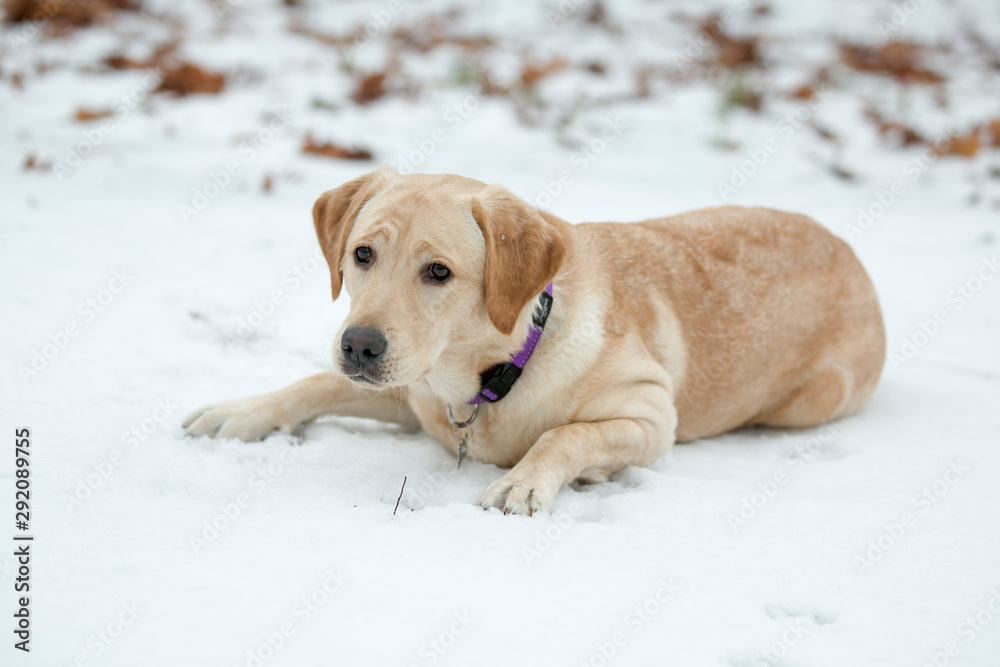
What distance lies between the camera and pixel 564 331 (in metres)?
3.39

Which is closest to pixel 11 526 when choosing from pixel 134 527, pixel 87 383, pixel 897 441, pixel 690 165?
pixel 134 527

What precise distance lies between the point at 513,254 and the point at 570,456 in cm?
81

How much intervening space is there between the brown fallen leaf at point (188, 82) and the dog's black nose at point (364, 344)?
7556 millimetres

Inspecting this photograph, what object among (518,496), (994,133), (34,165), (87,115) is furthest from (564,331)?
(994,133)

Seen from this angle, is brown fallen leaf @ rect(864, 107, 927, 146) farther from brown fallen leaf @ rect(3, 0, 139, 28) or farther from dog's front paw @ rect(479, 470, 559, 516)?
brown fallen leaf @ rect(3, 0, 139, 28)

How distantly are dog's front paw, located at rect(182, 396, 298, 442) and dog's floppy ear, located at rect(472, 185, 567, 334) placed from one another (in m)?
1.16

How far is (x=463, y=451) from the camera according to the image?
135 inches

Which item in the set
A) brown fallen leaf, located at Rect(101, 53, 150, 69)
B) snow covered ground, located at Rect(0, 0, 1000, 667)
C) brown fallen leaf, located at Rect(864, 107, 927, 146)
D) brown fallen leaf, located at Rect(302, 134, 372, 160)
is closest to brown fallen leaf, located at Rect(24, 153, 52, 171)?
snow covered ground, located at Rect(0, 0, 1000, 667)

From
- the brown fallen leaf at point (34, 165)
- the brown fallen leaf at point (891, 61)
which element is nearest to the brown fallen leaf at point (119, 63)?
the brown fallen leaf at point (34, 165)

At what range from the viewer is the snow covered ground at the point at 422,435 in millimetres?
2256

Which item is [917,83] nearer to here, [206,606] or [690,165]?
[690,165]

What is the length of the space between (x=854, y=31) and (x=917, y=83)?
3.15 meters

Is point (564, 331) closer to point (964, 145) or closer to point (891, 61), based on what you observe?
point (964, 145)

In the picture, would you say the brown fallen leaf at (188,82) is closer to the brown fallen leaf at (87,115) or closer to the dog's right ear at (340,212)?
the brown fallen leaf at (87,115)
